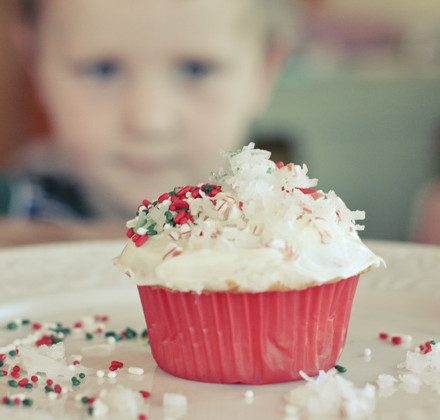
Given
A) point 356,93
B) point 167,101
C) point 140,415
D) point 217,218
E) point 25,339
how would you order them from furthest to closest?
1. point 356,93
2. point 167,101
3. point 25,339
4. point 217,218
5. point 140,415

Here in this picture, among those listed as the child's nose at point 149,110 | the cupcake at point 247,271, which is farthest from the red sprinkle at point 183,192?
the child's nose at point 149,110

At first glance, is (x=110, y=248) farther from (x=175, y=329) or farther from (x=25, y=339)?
(x=175, y=329)

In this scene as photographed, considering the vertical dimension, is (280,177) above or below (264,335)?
above

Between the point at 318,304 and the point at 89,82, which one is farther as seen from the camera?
the point at 89,82

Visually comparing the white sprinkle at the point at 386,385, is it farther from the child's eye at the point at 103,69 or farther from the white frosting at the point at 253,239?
the child's eye at the point at 103,69

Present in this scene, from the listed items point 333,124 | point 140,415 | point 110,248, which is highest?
point 140,415

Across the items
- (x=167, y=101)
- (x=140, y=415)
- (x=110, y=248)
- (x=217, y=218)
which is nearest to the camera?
(x=140, y=415)

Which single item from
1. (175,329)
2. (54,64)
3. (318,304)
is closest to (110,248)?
(175,329)
